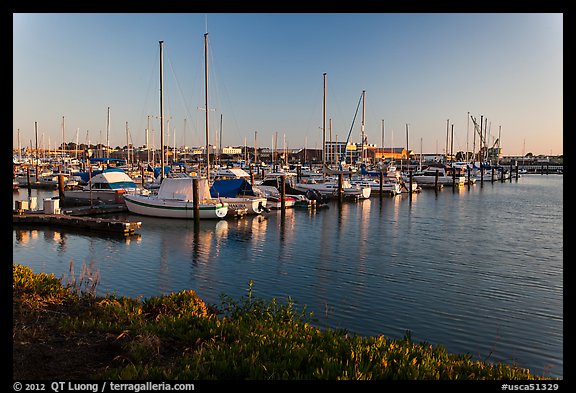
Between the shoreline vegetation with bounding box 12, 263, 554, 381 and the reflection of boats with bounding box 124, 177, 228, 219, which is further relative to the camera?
the reflection of boats with bounding box 124, 177, 228, 219

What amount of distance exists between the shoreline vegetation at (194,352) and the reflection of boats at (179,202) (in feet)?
86.3

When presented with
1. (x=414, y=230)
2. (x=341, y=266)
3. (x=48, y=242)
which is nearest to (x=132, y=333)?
(x=341, y=266)

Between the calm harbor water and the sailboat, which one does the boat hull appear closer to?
the sailboat

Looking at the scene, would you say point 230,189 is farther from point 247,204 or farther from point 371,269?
point 371,269

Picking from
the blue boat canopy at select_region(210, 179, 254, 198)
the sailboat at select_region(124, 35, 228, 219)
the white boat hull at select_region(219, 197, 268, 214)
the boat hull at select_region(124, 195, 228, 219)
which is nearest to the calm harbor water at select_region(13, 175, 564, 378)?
the boat hull at select_region(124, 195, 228, 219)

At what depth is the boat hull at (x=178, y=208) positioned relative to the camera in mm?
37062

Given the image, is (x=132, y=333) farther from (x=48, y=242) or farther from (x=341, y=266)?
(x=48, y=242)

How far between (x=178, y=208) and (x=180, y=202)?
0.52 m

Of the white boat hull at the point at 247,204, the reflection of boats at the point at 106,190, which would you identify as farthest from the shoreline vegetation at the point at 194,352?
the reflection of boats at the point at 106,190

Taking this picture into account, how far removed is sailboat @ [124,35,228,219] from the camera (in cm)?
3719

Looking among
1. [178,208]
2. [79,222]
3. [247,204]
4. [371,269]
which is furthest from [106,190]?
[371,269]

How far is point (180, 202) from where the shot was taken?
37500mm

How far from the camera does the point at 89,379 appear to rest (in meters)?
6.87
